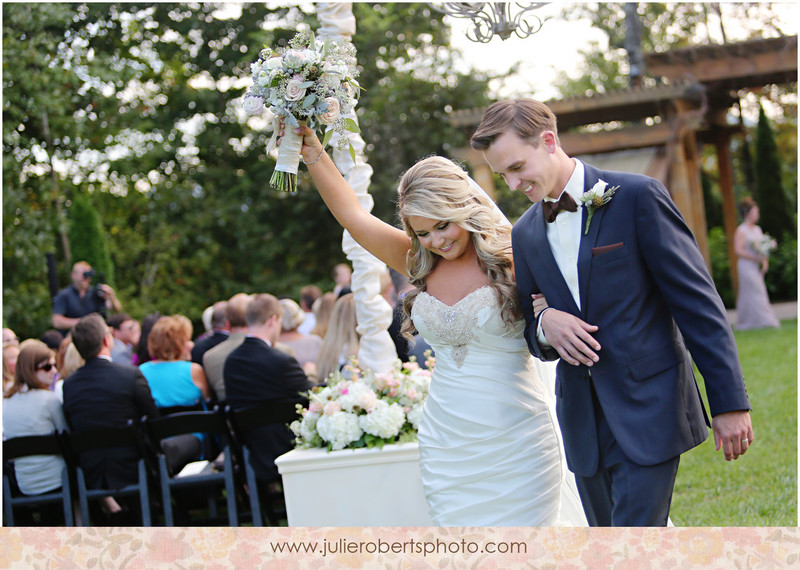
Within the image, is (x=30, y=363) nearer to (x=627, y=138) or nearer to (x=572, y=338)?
(x=572, y=338)

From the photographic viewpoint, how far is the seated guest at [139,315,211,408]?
20.8 ft

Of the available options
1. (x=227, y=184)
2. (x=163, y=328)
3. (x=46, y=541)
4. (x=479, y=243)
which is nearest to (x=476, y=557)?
(x=479, y=243)

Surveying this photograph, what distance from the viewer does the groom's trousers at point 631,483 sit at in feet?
8.47

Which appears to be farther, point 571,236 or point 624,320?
point 571,236

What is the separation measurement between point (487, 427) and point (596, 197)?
100cm

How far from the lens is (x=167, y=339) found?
20.7ft

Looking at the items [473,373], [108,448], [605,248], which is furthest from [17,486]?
[605,248]

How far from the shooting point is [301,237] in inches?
736

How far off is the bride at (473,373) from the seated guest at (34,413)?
3342mm

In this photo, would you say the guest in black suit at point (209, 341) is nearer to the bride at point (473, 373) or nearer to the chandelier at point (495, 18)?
the chandelier at point (495, 18)

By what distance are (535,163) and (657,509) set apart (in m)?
1.15

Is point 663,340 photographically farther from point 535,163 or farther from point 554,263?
point 535,163

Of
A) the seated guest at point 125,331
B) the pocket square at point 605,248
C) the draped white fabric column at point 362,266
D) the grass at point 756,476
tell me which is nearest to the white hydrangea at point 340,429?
the draped white fabric column at point 362,266

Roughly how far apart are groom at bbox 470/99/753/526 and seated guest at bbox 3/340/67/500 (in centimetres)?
410
